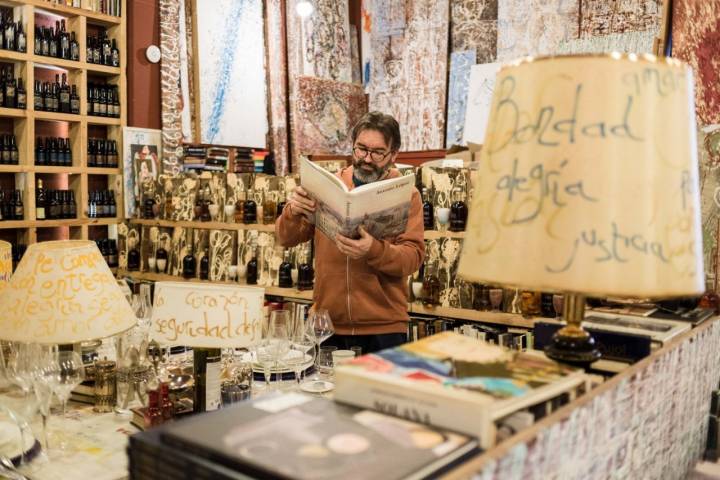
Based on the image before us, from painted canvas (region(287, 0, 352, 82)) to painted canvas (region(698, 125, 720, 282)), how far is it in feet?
16.5

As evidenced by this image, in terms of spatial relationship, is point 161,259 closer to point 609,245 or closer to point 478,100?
point 478,100

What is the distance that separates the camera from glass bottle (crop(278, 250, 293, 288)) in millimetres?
4387

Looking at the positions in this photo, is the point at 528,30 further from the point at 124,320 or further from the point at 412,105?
the point at 124,320

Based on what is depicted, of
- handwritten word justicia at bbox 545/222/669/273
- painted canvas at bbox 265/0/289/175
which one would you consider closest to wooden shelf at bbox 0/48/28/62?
painted canvas at bbox 265/0/289/175

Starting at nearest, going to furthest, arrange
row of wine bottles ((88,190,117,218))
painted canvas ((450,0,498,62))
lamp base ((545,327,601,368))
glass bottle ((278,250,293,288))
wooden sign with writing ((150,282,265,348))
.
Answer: lamp base ((545,327,601,368))
wooden sign with writing ((150,282,265,348))
glass bottle ((278,250,293,288))
row of wine bottles ((88,190,117,218))
painted canvas ((450,0,498,62))

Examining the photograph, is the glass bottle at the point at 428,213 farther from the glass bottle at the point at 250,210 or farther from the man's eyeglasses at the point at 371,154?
the glass bottle at the point at 250,210

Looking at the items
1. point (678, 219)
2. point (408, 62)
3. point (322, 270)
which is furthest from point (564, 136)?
point (408, 62)

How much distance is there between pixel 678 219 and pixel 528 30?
18.6 feet

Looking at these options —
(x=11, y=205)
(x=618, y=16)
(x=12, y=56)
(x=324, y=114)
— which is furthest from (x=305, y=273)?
(x=618, y=16)

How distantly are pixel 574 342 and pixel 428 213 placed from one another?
2716 mm

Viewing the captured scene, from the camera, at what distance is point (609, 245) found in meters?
0.85

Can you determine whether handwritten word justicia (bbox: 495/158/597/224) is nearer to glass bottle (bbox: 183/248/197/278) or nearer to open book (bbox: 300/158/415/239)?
open book (bbox: 300/158/415/239)

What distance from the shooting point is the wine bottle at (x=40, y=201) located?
15.8 ft

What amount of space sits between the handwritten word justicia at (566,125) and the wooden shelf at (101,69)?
489cm
